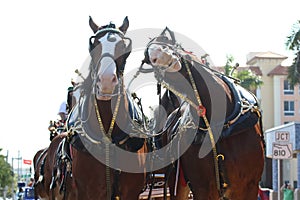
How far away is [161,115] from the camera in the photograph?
372 inches

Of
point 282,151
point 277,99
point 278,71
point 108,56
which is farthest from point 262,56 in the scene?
point 108,56

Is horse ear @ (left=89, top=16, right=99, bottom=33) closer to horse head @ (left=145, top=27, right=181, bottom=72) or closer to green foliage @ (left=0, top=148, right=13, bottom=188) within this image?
horse head @ (left=145, top=27, right=181, bottom=72)

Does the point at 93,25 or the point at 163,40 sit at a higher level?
the point at 93,25

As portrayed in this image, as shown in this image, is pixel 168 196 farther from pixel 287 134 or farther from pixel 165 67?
pixel 287 134

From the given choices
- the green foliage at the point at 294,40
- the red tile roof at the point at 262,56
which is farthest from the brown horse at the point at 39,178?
the red tile roof at the point at 262,56

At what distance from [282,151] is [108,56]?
9.39 meters

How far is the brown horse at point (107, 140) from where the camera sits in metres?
7.10

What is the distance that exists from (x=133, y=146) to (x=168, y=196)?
1820 mm

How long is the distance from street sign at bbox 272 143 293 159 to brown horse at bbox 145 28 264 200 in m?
7.74

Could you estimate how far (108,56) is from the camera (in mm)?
6945

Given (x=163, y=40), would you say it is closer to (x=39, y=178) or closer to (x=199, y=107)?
(x=199, y=107)

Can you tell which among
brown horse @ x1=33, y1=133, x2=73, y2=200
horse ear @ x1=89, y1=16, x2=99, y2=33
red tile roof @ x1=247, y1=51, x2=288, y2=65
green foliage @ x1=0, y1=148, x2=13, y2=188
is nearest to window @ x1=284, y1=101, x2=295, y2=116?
red tile roof @ x1=247, y1=51, x2=288, y2=65

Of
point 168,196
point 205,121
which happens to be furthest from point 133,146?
point 168,196

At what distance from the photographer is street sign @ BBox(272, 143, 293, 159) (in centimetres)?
1537
